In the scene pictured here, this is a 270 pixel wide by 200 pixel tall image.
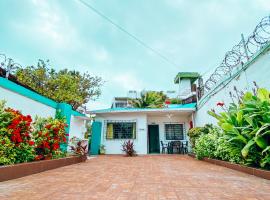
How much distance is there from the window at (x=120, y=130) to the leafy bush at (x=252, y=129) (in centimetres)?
740

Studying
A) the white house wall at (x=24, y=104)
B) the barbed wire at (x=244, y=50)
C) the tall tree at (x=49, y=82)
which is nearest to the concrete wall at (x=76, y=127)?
the white house wall at (x=24, y=104)

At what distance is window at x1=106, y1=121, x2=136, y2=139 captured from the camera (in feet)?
34.9

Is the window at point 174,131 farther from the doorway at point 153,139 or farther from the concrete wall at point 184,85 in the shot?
the concrete wall at point 184,85

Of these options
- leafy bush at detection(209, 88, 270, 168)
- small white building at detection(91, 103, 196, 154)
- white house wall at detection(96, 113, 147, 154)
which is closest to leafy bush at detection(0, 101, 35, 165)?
leafy bush at detection(209, 88, 270, 168)

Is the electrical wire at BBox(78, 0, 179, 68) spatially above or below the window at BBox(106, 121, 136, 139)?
above

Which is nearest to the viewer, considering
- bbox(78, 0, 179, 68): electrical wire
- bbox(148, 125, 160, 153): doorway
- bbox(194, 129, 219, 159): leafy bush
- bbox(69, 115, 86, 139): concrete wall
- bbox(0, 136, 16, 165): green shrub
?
bbox(0, 136, 16, 165): green shrub

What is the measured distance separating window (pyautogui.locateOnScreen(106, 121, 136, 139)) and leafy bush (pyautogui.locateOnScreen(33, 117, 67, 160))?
6.31m

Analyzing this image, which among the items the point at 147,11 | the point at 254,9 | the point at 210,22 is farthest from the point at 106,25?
the point at 254,9

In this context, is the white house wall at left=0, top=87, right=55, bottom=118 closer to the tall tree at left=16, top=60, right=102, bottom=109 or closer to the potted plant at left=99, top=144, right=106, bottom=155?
the potted plant at left=99, top=144, right=106, bottom=155

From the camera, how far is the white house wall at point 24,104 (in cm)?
441

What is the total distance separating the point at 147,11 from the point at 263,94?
5194mm

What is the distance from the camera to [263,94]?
2859 mm

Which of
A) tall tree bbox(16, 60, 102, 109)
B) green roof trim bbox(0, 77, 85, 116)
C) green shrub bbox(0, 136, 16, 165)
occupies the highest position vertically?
tall tree bbox(16, 60, 102, 109)

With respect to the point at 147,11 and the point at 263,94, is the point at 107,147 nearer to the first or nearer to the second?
the point at 147,11
